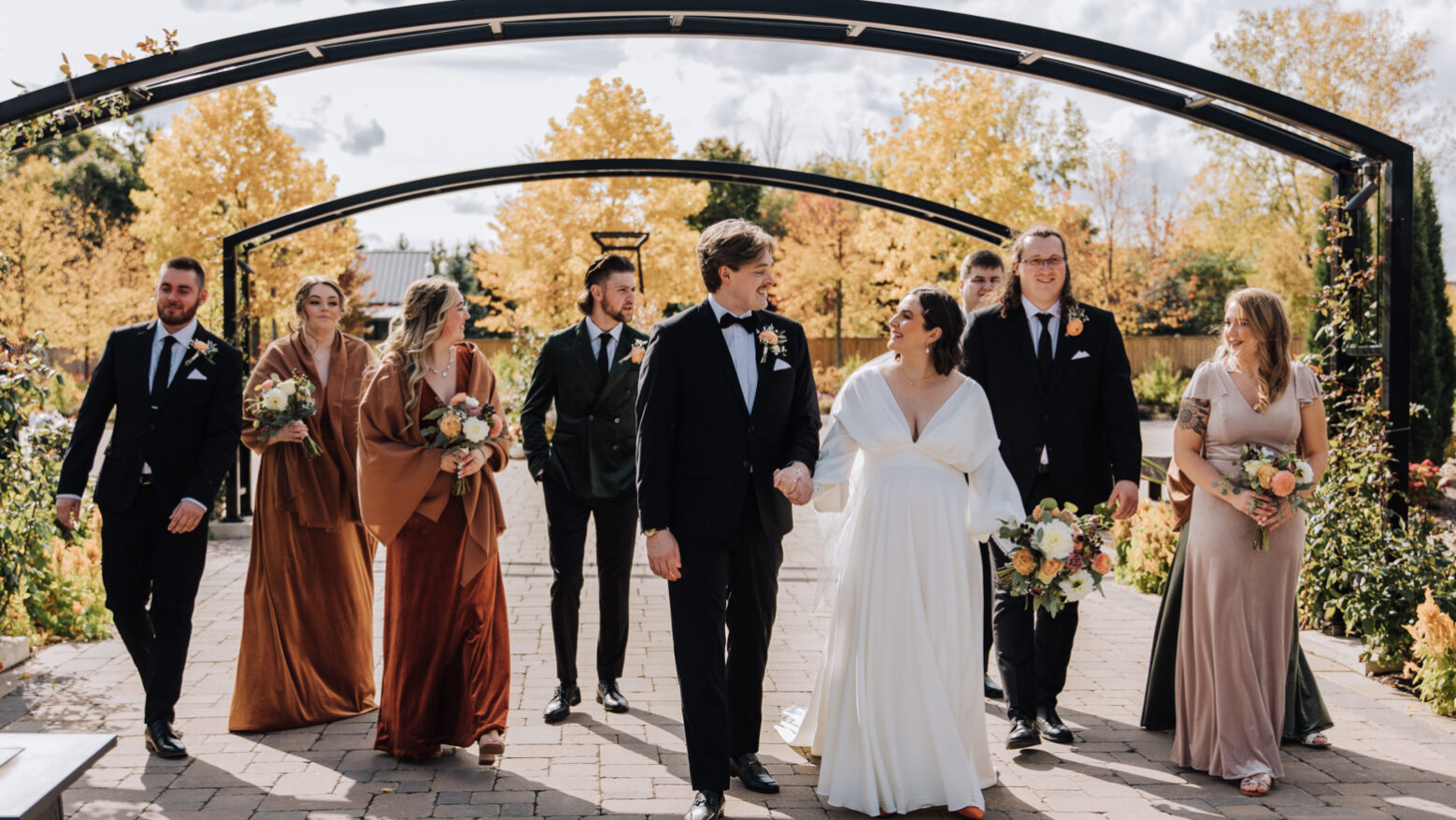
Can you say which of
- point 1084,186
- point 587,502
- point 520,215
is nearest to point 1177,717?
point 587,502

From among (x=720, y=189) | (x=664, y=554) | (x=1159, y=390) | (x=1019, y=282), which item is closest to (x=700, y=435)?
(x=664, y=554)

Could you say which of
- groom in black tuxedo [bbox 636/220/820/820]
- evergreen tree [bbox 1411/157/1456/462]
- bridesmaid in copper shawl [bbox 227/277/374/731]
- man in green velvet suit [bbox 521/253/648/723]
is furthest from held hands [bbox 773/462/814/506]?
evergreen tree [bbox 1411/157/1456/462]

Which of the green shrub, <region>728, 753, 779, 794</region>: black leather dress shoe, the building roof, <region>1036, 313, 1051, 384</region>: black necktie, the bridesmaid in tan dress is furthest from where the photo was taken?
the building roof

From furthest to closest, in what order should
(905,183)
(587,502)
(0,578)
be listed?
1. (905,183)
2. (0,578)
3. (587,502)

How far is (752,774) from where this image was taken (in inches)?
174

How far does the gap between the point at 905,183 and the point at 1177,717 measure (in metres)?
20.5

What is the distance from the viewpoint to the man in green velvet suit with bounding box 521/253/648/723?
18.1ft

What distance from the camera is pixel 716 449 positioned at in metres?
4.21

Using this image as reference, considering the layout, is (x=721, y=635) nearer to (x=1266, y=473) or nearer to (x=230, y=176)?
(x=1266, y=473)

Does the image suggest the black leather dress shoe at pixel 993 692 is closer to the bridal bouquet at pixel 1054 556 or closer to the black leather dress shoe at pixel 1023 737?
the black leather dress shoe at pixel 1023 737

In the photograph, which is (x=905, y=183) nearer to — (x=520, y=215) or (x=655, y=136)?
(x=655, y=136)

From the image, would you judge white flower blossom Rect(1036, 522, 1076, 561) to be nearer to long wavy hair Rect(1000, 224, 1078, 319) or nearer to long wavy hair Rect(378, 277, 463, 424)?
long wavy hair Rect(1000, 224, 1078, 319)

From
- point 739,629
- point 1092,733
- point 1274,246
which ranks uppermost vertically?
point 1274,246

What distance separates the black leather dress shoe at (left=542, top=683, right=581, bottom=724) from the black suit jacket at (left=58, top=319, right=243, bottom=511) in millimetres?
1843
